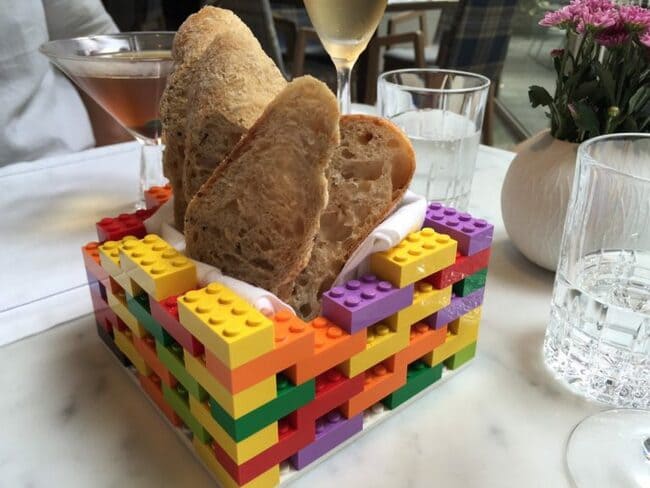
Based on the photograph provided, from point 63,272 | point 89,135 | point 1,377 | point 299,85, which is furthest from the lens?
point 89,135

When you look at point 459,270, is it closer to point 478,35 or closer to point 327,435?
point 327,435

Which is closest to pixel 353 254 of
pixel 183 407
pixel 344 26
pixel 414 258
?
pixel 414 258

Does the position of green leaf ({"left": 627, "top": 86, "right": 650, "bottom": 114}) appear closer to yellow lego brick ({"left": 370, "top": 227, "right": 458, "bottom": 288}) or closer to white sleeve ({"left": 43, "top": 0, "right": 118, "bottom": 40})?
yellow lego brick ({"left": 370, "top": 227, "right": 458, "bottom": 288})

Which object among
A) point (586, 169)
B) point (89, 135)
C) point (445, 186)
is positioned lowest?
point (89, 135)

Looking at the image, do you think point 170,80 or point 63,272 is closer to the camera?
point 170,80

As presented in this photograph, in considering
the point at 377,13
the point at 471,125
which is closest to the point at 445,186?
the point at 471,125

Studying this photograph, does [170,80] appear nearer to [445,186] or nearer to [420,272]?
[420,272]

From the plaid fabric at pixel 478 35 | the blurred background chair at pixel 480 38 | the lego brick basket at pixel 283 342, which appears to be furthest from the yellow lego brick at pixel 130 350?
the plaid fabric at pixel 478 35
